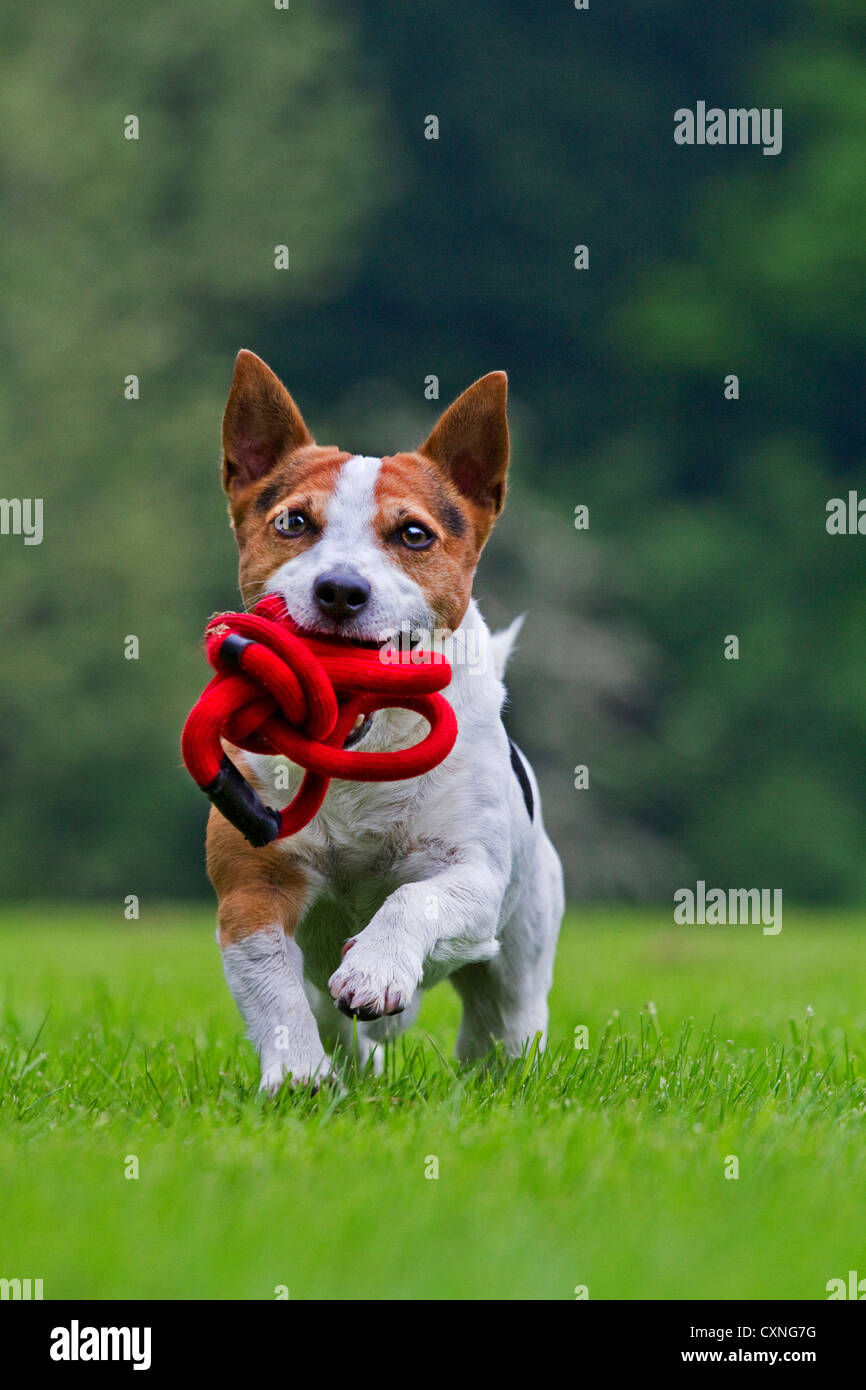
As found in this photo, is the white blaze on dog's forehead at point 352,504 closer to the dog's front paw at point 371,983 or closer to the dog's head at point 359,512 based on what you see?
the dog's head at point 359,512

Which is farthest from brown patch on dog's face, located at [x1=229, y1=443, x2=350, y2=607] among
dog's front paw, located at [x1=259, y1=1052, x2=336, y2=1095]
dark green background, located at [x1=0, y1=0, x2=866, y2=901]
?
dark green background, located at [x1=0, y1=0, x2=866, y2=901]

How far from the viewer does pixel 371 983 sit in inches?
162

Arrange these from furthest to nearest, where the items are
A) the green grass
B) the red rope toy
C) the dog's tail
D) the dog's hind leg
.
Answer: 1. the dog's hind leg
2. the dog's tail
3. the red rope toy
4. the green grass

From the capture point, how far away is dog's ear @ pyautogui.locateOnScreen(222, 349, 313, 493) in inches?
203

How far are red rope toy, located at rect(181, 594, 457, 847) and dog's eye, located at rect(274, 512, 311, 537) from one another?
263 millimetres

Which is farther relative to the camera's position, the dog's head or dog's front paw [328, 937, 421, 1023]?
the dog's head

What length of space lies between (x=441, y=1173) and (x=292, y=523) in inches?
73.9

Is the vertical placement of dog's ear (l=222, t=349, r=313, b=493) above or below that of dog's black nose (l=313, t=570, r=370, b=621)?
above

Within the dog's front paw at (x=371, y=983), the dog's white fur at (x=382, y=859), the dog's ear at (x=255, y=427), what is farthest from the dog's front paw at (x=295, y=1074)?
the dog's ear at (x=255, y=427)

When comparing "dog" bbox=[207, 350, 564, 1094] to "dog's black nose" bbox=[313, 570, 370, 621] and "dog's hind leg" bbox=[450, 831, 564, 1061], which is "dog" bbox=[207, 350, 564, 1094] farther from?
"dog's hind leg" bbox=[450, 831, 564, 1061]

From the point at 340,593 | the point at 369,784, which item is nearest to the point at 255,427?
the point at 340,593

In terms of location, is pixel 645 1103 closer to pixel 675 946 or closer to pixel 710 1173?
pixel 710 1173

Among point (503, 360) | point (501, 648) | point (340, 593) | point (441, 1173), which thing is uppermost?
point (503, 360)

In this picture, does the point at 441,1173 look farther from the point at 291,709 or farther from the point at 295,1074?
the point at 291,709
